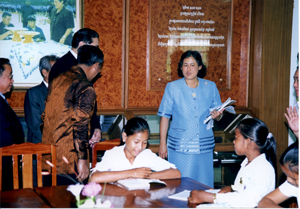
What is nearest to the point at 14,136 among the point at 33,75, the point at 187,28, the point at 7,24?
the point at 33,75

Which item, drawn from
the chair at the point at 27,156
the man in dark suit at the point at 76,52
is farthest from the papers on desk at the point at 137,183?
the man in dark suit at the point at 76,52

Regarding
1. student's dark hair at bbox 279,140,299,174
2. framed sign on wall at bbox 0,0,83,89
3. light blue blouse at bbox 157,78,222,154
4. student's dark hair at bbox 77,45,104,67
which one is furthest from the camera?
framed sign on wall at bbox 0,0,83,89

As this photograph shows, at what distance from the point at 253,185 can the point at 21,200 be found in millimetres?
1341

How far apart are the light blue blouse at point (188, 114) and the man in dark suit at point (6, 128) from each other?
53.0 inches

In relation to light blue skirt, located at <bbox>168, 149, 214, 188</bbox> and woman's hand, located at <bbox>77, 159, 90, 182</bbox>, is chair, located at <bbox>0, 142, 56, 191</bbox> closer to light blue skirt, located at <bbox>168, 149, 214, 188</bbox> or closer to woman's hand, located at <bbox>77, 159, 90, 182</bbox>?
woman's hand, located at <bbox>77, 159, 90, 182</bbox>

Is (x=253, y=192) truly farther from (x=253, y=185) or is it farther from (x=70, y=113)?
(x=70, y=113)

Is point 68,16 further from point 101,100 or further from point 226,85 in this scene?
point 226,85

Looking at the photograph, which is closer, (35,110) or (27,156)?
(27,156)

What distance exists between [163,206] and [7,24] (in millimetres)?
3081

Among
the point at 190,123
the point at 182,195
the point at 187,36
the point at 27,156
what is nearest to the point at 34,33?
the point at 187,36

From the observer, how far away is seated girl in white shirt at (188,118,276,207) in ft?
6.41

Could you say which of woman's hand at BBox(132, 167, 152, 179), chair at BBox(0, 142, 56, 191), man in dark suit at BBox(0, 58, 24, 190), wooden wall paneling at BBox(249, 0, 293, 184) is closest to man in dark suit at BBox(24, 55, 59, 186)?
man in dark suit at BBox(0, 58, 24, 190)

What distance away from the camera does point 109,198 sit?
6.44 ft

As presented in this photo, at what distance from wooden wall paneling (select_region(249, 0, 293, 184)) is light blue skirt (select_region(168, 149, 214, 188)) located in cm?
141
